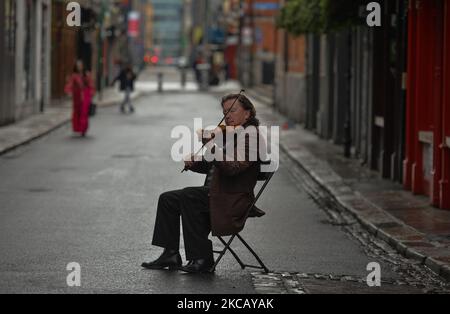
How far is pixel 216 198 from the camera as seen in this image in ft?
35.8

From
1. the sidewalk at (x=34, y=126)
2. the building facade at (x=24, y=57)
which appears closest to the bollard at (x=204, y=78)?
the sidewalk at (x=34, y=126)

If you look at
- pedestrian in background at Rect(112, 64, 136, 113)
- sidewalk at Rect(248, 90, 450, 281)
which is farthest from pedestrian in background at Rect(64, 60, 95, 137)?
pedestrian in background at Rect(112, 64, 136, 113)

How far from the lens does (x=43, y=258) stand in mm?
11766

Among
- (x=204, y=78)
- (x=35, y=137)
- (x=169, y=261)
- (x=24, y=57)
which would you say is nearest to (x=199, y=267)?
(x=169, y=261)

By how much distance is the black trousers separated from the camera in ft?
36.1

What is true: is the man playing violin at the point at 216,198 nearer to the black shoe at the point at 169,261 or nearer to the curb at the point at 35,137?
the black shoe at the point at 169,261

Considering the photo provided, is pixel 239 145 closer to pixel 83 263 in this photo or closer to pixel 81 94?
pixel 83 263

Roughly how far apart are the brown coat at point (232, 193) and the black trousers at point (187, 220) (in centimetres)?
16

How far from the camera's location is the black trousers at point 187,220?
36.1ft

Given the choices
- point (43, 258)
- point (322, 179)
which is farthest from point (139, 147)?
point (43, 258)

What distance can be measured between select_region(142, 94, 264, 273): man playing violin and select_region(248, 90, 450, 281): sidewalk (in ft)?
6.10

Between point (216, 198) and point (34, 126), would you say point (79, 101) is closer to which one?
point (34, 126)
